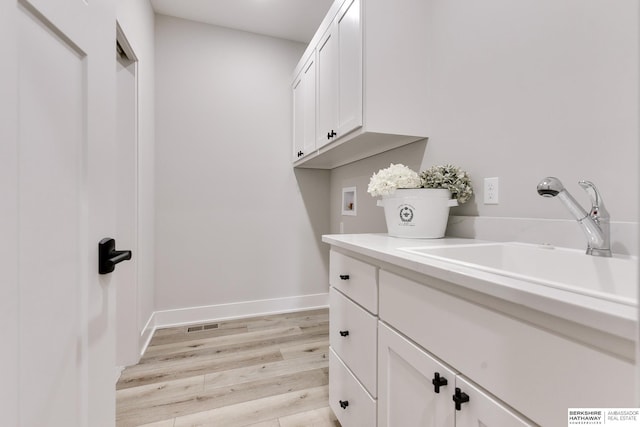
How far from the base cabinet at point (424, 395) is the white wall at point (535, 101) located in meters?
0.63

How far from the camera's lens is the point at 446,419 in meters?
0.65

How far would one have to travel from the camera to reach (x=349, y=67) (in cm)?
154

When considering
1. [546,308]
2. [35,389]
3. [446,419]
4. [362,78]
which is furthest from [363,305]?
Result: [362,78]

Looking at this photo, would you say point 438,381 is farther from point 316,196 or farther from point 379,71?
point 316,196

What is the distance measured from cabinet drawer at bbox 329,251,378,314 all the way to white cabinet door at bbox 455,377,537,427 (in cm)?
38

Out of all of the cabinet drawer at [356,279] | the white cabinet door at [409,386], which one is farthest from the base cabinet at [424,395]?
the cabinet drawer at [356,279]

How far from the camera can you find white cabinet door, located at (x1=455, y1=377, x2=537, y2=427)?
508 mm

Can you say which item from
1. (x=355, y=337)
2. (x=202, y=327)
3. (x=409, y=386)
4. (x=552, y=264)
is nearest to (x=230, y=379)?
(x=202, y=327)

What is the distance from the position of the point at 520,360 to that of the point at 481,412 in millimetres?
163

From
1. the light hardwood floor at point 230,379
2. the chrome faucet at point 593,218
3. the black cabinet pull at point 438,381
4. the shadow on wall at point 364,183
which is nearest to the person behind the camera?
the black cabinet pull at point 438,381

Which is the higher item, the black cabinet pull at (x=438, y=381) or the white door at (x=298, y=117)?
the white door at (x=298, y=117)

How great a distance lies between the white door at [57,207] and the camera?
0.44m

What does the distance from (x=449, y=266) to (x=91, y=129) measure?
0.94 metres

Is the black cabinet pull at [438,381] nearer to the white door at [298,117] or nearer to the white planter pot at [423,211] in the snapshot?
the white planter pot at [423,211]
